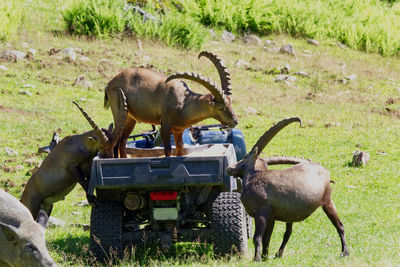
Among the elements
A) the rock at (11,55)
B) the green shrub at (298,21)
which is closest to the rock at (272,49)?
the green shrub at (298,21)

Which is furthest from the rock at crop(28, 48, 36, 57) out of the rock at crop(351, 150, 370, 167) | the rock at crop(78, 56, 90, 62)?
the rock at crop(351, 150, 370, 167)

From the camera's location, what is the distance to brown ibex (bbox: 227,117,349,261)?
24.5 feet

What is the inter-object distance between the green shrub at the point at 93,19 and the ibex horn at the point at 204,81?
16341 millimetres

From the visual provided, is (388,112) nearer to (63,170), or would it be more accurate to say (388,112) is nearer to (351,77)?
(351,77)

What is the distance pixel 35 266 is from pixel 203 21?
23.4m

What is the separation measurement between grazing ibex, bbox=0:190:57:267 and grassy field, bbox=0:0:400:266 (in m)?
1.70

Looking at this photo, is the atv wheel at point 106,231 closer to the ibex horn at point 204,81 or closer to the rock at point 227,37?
the ibex horn at point 204,81

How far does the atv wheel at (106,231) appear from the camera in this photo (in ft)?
26.9

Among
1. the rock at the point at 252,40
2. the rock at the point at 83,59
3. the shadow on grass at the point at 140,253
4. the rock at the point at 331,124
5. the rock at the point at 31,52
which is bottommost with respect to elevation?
the rock at the point at 252,40

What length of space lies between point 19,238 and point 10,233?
0.10m

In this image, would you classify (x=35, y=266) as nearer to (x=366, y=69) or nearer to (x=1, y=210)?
(x=1, y=210)

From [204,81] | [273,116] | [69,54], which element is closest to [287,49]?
[273,116]

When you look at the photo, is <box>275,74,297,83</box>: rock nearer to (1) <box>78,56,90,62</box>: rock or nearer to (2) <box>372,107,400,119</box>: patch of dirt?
(2) <box>372,107,400,119</box>: patch of dirt

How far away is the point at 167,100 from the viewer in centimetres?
882
